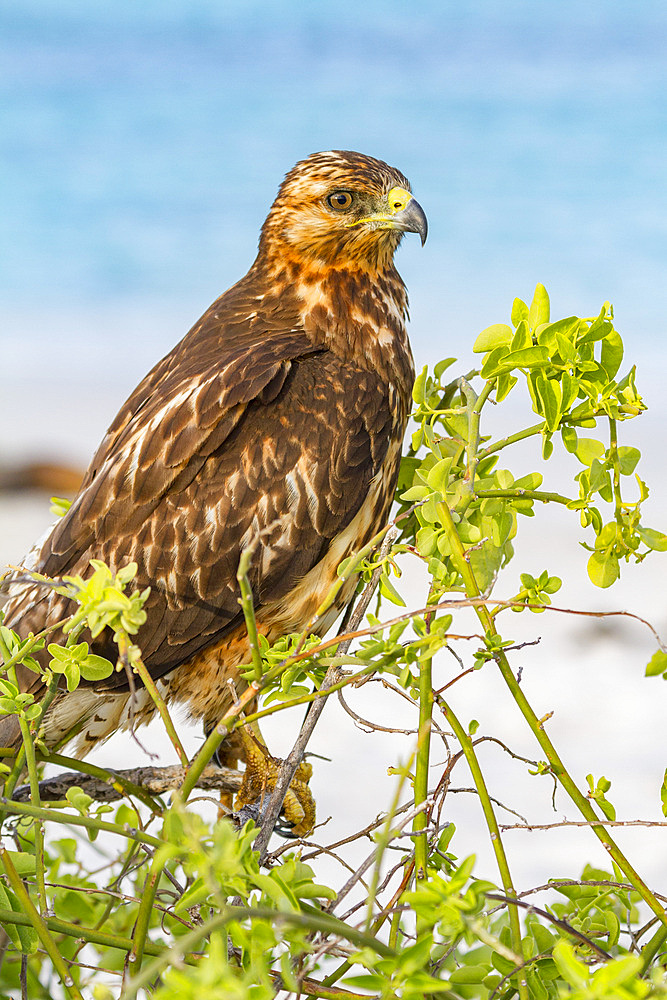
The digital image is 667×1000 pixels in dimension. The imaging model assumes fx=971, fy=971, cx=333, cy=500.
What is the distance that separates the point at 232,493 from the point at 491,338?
0.84m

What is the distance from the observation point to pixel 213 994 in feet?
1.88

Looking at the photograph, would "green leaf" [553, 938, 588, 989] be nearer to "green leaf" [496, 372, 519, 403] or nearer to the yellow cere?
"green leaf" [496, 372, 519, 403]

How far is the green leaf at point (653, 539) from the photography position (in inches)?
39.2

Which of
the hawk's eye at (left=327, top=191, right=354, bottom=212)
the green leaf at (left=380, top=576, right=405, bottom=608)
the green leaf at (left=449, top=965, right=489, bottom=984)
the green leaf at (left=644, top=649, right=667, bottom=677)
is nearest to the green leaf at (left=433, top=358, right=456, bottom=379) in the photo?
the green leaf at (left=380, top=576, right=405, bottom=608)

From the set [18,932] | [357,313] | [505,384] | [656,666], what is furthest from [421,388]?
[357,313]

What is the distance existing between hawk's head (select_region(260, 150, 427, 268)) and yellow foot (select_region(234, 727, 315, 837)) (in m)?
1.05

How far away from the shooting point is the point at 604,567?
1.04m

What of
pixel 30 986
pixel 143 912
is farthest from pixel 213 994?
pixel 30 986

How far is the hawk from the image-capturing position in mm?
1800

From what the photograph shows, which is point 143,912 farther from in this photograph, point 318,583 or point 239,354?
point 239,354

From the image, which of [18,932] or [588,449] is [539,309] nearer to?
[588,449]

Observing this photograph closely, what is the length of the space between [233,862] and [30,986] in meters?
1.13

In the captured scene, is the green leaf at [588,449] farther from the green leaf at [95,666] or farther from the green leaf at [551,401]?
the green leaf at [95,666]

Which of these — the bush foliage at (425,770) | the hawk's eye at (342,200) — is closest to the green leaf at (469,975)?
the bush foliage at (425,770)
